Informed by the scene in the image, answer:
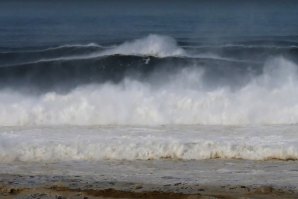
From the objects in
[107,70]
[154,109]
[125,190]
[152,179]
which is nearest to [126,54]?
[107,70]

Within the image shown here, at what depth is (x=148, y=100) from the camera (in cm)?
1953

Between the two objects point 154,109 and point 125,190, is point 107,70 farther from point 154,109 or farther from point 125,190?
point 125,190

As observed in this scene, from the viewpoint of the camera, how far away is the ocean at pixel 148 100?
569 inches

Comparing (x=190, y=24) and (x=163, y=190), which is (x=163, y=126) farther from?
(x=190, y=24)

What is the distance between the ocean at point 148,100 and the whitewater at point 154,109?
0.02 metres

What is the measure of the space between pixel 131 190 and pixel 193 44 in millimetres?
20893

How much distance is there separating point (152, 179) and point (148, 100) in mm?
7483

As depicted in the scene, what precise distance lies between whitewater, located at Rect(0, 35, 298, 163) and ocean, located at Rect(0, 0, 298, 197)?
0.02 metres

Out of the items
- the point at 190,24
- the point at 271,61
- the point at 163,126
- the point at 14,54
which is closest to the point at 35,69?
the point at 14,54

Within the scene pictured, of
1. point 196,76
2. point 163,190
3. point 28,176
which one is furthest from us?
point 196,76

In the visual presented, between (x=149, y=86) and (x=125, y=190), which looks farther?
(x=149, y=86)

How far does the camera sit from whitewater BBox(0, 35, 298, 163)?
1441 cm

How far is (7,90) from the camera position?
2141 centimetres

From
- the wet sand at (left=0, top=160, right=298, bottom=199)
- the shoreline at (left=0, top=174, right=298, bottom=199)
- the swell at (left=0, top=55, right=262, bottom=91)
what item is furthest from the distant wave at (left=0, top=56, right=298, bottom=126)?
the shoreline at (left=0, top=174, right=298, bottom=199)
